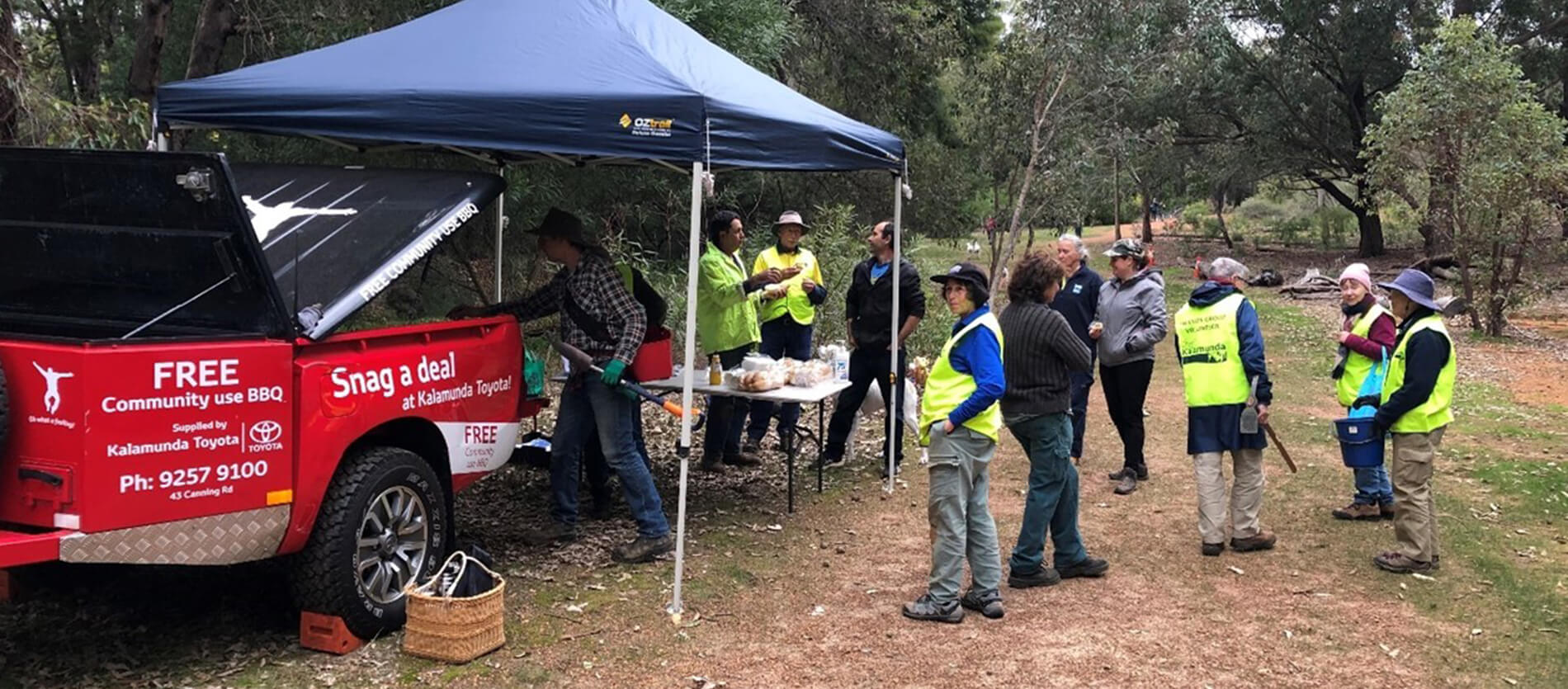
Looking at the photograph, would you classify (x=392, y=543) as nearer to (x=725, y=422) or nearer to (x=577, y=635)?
(x=577, y=635)

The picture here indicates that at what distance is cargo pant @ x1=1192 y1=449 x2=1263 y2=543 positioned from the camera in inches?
248

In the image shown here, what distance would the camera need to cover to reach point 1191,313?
20.9 feet

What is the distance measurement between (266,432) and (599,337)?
2012mm

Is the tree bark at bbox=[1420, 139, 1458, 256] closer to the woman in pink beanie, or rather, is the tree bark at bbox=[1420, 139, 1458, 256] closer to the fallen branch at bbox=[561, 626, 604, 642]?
the woman in pink beanie

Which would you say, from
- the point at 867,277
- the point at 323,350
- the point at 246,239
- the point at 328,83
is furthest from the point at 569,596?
the point at 867,277

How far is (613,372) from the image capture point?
557cm

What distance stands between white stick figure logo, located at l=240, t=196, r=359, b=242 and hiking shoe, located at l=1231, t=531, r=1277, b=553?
4863mm

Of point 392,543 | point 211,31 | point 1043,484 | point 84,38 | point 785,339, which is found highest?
point 84,38

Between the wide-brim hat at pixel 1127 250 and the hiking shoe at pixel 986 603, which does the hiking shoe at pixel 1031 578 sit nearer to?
the hiking shoe at pixel 986 603

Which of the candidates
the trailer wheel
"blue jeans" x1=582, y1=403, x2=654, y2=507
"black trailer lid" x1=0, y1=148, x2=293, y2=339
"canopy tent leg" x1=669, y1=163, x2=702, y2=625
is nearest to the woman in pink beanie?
"canopy tent leg" x1=669, y1=163, x2=702, y2=625

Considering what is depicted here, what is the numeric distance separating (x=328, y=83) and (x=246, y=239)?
1.63 meters

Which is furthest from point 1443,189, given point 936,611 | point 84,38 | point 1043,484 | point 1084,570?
point 84,38

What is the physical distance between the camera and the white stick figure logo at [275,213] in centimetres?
498

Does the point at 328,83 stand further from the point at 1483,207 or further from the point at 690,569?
the point at 1483,207
